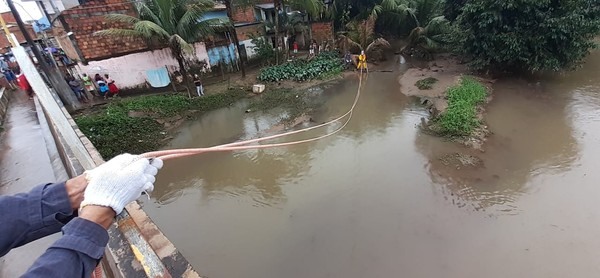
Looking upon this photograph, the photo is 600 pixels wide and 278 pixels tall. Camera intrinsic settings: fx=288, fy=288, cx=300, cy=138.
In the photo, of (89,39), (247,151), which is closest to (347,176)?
(247,151)

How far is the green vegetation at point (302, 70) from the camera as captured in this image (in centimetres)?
1224

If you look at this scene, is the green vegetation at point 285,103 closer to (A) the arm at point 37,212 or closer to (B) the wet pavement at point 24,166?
(B) the wet pavement at point 24,166

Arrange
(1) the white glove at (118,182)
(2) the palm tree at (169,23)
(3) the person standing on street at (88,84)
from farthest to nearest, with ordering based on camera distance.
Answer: (3) the person standing on street at (88,84) < (2) the palm tree at (169,23) < (1) the white glove at (118,182)

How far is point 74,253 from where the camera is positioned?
1.02 meters

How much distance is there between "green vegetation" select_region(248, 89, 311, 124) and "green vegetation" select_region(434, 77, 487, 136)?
4.19 m

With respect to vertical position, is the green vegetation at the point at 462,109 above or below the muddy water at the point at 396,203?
above

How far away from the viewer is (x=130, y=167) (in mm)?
1478

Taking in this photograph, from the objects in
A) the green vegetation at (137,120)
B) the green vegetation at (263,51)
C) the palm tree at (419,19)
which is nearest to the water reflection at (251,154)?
the green vegetation at (137,120)

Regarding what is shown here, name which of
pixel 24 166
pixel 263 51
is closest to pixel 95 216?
pixel 24 166

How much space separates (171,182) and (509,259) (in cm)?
656

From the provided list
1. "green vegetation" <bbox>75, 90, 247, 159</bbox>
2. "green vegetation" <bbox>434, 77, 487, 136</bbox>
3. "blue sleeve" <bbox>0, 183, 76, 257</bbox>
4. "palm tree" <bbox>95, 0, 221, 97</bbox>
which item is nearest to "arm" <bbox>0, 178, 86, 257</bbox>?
"blue sleeve" <bbox>0, 183, 76, 257</bbox>

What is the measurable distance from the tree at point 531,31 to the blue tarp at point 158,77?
36.1 ft

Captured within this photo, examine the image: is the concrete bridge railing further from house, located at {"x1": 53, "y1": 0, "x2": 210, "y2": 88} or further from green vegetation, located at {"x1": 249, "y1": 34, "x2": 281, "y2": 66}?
green vegetation, located at {"x1": 249, "y1": 34, "x2": 281, "y2": 66}

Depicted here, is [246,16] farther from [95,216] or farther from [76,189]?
[95,216]
